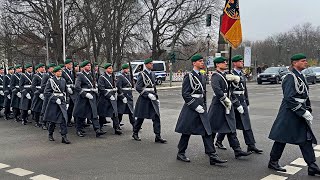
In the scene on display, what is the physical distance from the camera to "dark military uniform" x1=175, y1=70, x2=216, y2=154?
21.2 feet

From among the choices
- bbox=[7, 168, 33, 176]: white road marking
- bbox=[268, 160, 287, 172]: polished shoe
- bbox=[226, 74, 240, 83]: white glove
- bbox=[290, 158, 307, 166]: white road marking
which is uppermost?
bbox=[226, 74, 240, 83]: white glove

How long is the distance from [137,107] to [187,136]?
2.14 meters

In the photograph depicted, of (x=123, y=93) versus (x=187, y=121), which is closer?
(x=187, y=121)

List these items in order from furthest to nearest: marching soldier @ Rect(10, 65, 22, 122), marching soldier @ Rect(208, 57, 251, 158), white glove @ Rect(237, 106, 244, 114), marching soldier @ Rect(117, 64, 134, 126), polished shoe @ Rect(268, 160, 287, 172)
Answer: marching soldier @ Rect(10, 65, 22, 122) → marching soldier @ Rect(117, 64, 134, 126) → white glove @ Rect(237, 106, 244, 114) → marching soldier @ Rect(208, 57, 251, 158) → polished shoe @ Rect(268, 160, 287, 172)

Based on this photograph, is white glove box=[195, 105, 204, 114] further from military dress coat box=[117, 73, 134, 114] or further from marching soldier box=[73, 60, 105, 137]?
military dress coat box=[117, 73, 134, 114]

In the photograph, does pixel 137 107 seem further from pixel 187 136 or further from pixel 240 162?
pixel 240 162

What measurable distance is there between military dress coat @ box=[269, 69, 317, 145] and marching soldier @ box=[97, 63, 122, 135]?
463cm

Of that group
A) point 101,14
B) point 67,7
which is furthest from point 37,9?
point 101,14

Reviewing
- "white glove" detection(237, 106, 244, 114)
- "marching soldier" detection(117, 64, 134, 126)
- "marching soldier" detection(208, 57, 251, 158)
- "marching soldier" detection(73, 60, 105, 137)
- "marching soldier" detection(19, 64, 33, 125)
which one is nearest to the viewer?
"marching soldier" detection(208, 57, 251, 158)

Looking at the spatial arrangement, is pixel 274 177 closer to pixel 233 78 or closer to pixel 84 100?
pixel 233 78

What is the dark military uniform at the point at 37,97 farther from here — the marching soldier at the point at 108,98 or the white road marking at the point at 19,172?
the white road marking at the point at 19,172

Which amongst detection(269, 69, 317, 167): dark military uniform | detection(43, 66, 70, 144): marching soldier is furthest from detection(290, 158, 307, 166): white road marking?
detection(43, 66, 70, 144): marching soldier

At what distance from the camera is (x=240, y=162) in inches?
260

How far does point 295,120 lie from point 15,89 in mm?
9247
